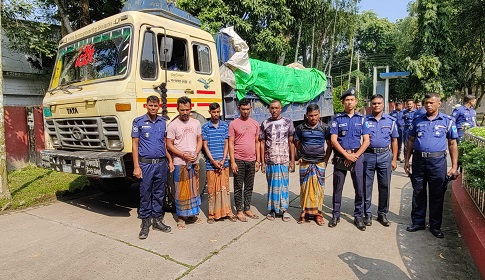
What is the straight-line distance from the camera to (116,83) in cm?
393

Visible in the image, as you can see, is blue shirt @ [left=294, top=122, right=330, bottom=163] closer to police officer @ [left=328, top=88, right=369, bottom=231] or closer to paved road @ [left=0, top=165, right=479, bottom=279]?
police officer @ [left=328, top=88, right=369, bottom=231]

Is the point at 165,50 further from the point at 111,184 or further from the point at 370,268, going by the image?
Result: the point at 370,268

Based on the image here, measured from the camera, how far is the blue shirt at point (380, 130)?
394cm

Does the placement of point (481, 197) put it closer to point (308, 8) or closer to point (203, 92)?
point (203, 92)

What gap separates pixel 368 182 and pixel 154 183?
264cm

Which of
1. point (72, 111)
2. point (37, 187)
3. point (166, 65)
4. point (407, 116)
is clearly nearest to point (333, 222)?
point (166, 65)

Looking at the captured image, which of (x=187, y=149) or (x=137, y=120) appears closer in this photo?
(x=137, y=120)

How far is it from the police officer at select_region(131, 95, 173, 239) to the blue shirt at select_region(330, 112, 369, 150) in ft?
6.87

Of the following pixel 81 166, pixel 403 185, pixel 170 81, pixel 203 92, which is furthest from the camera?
pixel 403 185

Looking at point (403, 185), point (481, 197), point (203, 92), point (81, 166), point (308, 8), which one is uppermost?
point (308, 8)

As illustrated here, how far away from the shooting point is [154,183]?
3809 millimetres

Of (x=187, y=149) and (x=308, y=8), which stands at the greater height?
(x=308, y=8)

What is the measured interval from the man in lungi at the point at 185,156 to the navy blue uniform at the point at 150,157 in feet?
0.49

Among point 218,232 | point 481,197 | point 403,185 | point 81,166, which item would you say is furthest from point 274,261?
point 403,185
